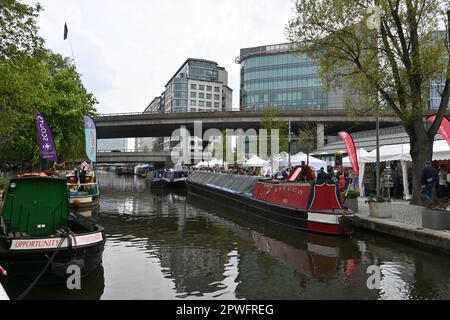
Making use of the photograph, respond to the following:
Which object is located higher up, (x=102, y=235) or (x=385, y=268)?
(x=102, y=235)

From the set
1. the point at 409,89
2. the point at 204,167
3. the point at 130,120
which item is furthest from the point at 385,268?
the point at 130,120

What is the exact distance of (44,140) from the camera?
20.8 meters

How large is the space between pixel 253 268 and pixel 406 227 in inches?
204

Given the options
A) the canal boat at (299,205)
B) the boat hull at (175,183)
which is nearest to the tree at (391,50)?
the canal boat at (299,205)

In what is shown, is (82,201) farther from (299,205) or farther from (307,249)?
(307,249)

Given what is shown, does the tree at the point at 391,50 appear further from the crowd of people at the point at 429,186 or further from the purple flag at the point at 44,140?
the purple flag at the point at 44,140

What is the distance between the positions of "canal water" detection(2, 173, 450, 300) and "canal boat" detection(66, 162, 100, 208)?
5680 millimetres

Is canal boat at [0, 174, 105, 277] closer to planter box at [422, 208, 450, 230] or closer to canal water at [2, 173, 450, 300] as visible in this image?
canal water at [2, 173, 450, 300]

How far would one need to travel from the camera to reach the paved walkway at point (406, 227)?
34.0 ft

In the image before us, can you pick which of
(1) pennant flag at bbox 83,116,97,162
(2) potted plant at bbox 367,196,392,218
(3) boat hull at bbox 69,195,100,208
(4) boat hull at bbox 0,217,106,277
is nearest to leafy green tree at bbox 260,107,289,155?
(1) pennant flag at bbox 83,116,97,162

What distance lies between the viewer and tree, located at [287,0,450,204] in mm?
15469

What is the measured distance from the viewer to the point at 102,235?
8703 mm

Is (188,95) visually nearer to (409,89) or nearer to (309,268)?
(409,89)
